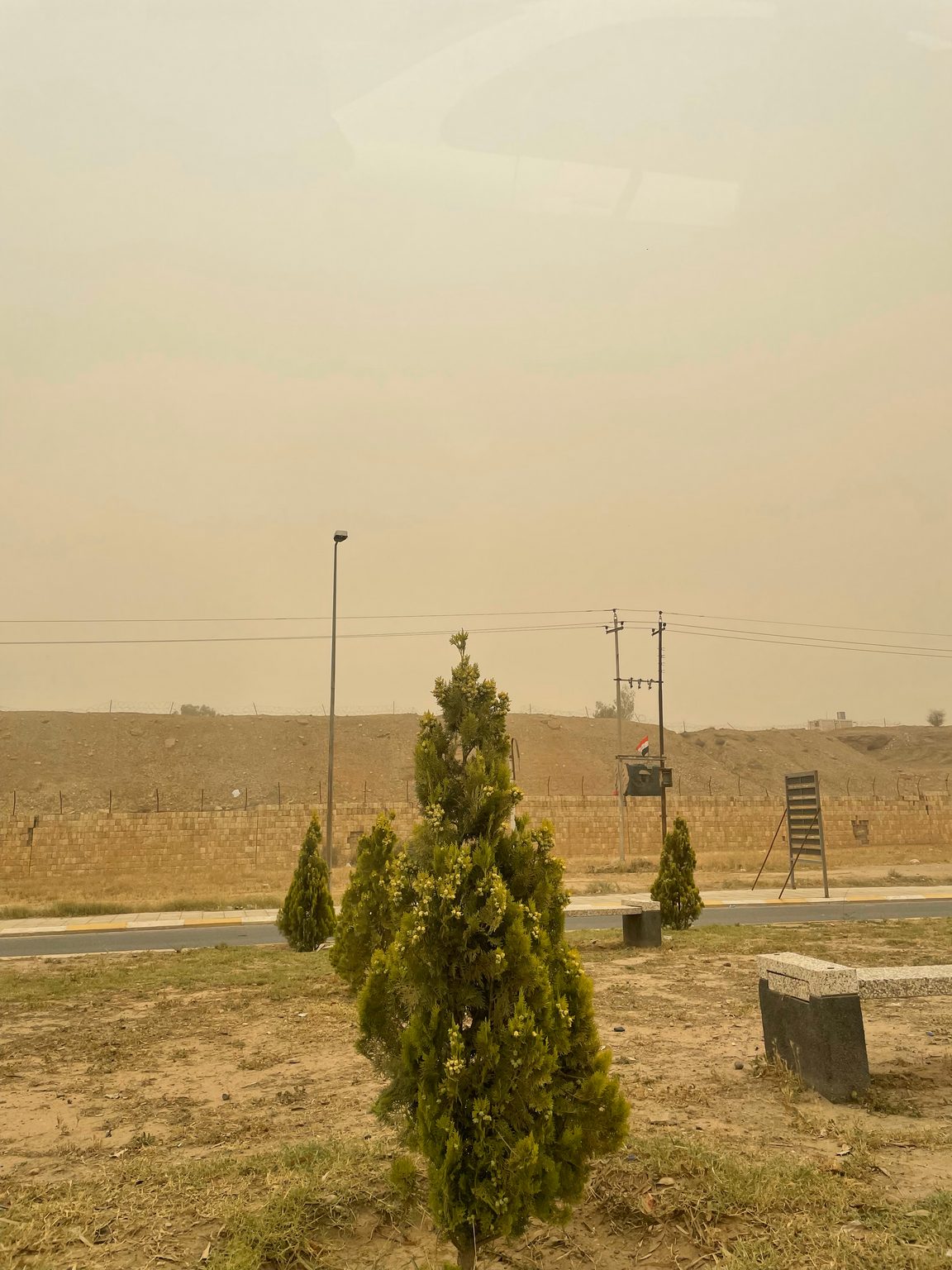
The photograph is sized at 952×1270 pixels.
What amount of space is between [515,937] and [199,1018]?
682 cm

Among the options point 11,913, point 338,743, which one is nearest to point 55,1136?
point 11,913

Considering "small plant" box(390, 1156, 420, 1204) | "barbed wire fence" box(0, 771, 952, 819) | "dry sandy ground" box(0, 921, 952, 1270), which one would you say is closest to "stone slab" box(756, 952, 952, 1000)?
"dry sandy ground" box(0, 921, 952, 1270)

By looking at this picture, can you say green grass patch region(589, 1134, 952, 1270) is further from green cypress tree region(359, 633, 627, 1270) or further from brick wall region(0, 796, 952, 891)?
brick wall region(0, 796, 952, 891)

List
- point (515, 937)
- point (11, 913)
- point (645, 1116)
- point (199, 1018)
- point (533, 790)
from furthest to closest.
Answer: point (533, 790)
point (11, 913)
point (199, 1018)
point (645, 1116)
point (515, 937)

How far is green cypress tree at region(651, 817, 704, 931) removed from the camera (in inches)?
596

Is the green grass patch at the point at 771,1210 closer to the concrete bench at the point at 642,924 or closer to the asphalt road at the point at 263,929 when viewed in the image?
the concrete bench at the point at 642,924

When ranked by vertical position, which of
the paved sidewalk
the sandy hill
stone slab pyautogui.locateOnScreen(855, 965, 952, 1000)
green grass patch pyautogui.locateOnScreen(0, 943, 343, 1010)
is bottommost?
the paved sidewalk

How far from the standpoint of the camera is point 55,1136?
5.79 m

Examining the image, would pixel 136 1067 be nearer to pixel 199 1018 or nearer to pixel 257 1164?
pixel 199 1018

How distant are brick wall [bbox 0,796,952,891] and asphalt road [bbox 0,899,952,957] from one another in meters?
13.3

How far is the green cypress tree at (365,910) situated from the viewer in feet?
31.6

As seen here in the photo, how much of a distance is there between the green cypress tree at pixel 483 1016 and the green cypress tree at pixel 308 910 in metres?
10.5

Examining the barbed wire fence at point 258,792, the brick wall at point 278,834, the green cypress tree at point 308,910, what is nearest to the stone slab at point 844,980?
the green cypress tree at point 308,910

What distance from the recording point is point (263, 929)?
19.8 metres
